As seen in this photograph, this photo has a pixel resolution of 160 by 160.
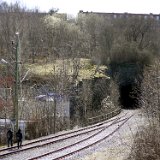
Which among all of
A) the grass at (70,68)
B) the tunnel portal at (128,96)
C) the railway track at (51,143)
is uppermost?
the grass at (70,68)

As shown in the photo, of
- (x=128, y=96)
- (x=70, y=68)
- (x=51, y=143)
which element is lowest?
(x=51, y=143)

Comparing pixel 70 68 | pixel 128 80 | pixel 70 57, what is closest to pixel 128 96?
pixel 128 80

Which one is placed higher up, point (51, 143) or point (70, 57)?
point (70, 57)

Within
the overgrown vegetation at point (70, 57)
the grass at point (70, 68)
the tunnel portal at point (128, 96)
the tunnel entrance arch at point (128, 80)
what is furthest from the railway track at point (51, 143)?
the tunnel entrance arch at point (128, 80)

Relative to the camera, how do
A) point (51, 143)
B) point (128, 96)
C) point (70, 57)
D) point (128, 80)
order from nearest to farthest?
point (51, 143) < point (128, 96) < point (128, 80) < point (70, 57)

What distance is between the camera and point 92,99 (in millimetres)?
59625

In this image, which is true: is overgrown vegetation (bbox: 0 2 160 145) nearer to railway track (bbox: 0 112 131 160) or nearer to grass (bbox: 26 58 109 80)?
grass (bbox: 26 58 109 80)

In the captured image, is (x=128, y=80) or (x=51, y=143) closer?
(x=51, y=143)

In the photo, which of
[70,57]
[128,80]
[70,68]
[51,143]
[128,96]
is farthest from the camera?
[70,57]

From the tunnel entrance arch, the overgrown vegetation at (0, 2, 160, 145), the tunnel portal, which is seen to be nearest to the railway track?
the overgrown vegetation at (0, 2, 160, 145)

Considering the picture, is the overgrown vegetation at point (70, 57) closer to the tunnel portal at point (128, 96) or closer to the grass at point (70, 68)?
the grass at point (70, 68)

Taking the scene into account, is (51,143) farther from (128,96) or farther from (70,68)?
(128,96)

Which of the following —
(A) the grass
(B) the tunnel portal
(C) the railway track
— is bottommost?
(C) the railway track

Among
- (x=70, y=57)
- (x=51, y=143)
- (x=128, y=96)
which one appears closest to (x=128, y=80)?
(x=128, y=96)
